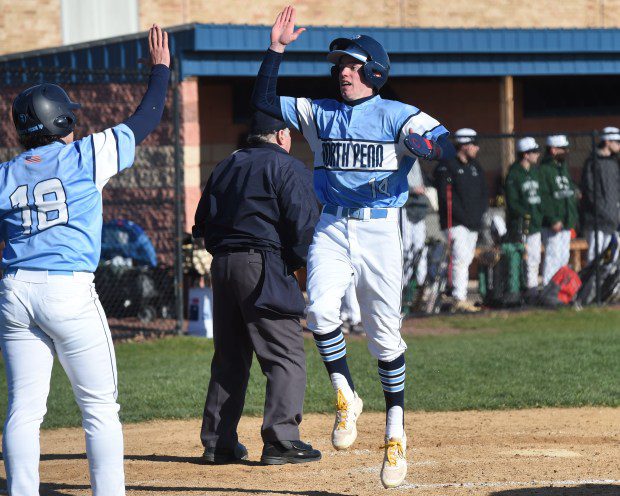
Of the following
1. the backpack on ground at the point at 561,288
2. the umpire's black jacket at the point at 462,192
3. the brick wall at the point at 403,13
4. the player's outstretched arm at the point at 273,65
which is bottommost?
the backpack on ground at the point at 561,288

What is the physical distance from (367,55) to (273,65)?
51 cm

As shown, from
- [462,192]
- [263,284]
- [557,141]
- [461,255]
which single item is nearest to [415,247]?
[461,255]

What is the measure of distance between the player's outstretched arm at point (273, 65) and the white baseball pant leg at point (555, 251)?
8.59 meters

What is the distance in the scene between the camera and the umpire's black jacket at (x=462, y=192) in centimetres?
1357

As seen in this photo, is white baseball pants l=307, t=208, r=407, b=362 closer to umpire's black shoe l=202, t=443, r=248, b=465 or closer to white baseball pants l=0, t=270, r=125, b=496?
umpire's black shoe l=202, t=443, r=248, b=465

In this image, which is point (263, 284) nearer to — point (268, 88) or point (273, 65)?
point (268, 88)

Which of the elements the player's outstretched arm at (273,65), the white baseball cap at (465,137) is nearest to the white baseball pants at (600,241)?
the white baseball cap at (465,137)

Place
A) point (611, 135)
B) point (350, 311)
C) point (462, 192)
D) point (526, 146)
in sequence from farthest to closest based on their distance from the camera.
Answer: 1. point (611, 135)
2. point (526, 146)
3. point (462, 192)
4. point (350, 311)

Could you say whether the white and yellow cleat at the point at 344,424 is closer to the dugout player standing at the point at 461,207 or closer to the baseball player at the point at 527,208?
the dugout player standing at the point at 461,207

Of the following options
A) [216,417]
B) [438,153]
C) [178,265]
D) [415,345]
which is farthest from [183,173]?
[438,153]

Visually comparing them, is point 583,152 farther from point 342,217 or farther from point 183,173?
point 342,217

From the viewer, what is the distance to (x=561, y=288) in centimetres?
1396

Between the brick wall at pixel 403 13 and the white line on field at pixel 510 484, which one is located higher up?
the brick wall at pixel 403 13

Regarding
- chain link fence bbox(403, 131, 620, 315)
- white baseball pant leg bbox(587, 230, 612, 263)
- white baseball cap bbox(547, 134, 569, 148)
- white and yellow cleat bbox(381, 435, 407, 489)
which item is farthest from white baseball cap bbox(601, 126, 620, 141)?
white and yellow cleat bbox(381, 435, 407, 489)
